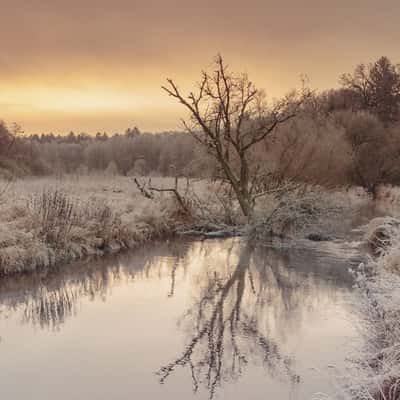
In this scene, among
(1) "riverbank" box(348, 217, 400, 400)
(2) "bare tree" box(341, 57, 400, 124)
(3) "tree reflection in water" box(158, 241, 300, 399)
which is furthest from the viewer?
(2) "bare tree" box(341, 57, 400, 124)

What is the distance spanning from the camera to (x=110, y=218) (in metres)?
15.3

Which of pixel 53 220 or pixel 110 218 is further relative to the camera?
pixel 110 218

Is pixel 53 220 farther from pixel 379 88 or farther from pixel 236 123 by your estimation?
pixel 379 88

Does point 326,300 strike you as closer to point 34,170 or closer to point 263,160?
point 263,160

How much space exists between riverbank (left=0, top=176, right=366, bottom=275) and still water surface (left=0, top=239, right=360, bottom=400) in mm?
705

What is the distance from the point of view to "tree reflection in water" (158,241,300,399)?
6.72m

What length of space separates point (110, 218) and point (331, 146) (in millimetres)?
13315

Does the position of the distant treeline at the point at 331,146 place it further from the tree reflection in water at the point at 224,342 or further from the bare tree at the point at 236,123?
the tree reflection in water at the point at 224,342

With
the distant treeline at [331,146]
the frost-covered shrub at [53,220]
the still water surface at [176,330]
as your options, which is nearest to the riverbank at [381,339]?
the still water surface at [176,330]

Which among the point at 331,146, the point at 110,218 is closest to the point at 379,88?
the point at 331,146

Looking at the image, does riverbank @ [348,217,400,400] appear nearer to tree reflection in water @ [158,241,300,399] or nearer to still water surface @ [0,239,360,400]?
still water surface @ [0,239,360,400]

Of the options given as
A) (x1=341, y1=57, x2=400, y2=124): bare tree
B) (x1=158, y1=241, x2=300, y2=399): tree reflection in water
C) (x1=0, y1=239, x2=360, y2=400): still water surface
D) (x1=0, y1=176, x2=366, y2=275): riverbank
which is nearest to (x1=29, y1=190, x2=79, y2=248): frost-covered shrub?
(x1=0, y1=176, x2=366, y2=275): riverbank

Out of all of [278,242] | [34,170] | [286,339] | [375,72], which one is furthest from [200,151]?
[375,72]

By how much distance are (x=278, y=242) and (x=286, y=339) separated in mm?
9213
